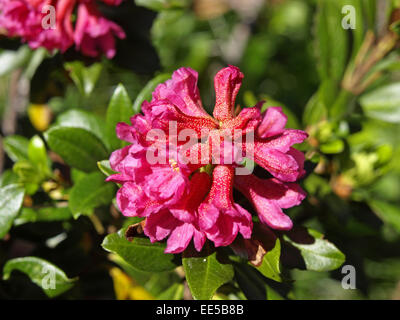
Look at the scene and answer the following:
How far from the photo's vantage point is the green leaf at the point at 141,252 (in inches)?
35.4

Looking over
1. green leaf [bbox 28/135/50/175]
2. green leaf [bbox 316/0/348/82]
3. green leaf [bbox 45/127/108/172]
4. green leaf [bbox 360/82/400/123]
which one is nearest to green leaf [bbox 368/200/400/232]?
green leaf [bbox 360/82/400/123]

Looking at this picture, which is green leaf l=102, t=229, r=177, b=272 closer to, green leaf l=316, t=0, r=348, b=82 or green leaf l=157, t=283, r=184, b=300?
green leaf l=157, t=283, r=184, b=300

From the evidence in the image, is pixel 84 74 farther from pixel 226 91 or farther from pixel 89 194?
pixel 226 91

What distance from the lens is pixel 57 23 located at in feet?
3.88

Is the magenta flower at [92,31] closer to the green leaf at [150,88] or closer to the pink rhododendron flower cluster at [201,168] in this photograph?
the green leaf at [150,88]

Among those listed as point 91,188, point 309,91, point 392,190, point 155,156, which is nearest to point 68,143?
point 91,188

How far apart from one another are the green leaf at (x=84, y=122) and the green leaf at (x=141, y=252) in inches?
14.0

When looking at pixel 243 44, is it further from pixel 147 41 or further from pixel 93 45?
pixel 93 45

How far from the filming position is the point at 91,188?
104cm

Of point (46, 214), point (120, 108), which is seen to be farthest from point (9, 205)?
point (120, 108)

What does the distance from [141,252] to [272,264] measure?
0.91 feet

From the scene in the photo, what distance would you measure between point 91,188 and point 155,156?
29 cm

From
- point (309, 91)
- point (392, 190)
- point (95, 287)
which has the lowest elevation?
point (392, 190)

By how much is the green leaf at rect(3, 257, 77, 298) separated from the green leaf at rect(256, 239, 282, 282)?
0.48m
